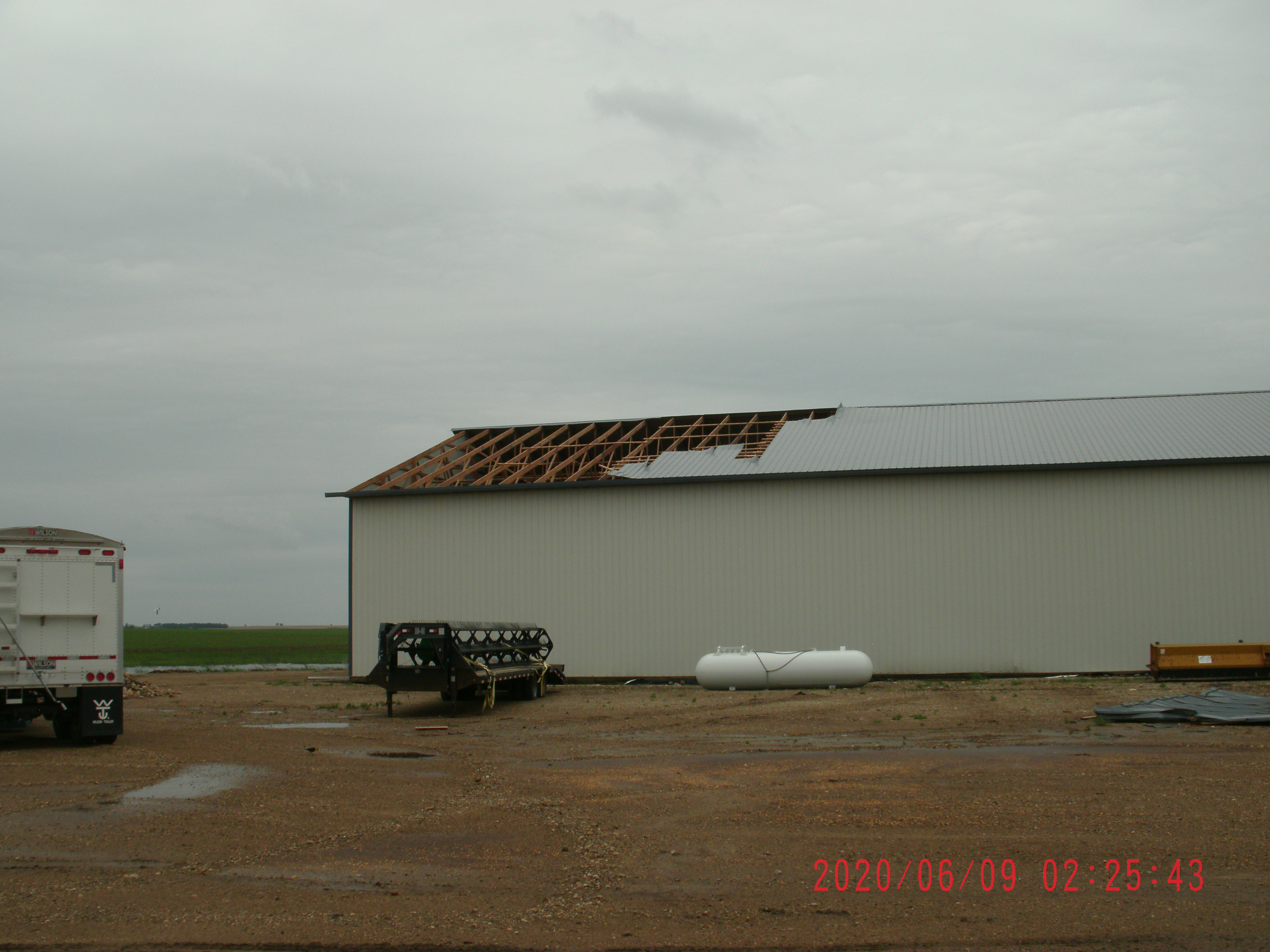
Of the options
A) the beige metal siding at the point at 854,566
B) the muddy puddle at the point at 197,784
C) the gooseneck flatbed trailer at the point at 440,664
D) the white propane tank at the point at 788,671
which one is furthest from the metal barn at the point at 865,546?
the muddy puddle at the point at 197,784

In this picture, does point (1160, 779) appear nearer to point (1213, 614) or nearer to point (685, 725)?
point (685, 725)

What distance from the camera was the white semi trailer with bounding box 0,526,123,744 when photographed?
55.1 ft

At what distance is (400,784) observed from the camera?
13.4 metres

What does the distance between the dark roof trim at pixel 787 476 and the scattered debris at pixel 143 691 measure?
24.2ft

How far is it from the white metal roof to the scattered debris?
14.0 metres

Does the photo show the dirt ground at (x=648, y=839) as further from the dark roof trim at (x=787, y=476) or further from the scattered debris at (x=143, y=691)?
the dark roof trim at (x=787, y=476)

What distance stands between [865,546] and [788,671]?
529 centimetres

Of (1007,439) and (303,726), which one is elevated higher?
(1007,439)

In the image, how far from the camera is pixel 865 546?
99.8 ft

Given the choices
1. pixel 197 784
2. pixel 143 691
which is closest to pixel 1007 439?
pixel 143 691

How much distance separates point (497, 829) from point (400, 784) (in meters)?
3.23

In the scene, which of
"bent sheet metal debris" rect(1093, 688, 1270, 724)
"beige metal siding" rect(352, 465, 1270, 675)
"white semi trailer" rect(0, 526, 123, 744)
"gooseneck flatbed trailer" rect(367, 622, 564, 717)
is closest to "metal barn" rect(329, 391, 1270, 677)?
"beige metal siding" rect(352, 465, 1270, 675)
